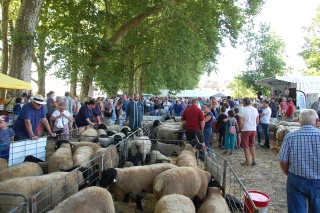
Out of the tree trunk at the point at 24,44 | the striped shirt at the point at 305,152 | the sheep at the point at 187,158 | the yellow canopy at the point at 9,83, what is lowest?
the sheep at the point at 187,158

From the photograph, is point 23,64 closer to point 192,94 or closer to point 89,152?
point 89,152

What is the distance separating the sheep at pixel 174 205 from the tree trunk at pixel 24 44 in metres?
9.29

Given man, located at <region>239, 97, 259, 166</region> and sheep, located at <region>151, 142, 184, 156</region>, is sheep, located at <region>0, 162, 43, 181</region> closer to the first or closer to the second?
sheep, located at <region>151, 142, 184, 156</region>

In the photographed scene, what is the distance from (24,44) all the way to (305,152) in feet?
34.7

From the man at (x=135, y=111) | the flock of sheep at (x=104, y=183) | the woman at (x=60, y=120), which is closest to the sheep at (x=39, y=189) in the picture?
the flock of sheep at (x=104, y=183)

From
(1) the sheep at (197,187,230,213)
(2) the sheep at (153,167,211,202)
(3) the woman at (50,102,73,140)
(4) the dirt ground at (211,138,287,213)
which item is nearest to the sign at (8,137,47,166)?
(3) the woman at (50,102,73,140)

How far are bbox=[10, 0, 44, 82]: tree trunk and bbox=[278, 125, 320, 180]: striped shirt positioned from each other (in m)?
10.2

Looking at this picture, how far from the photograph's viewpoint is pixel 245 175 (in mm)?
6578

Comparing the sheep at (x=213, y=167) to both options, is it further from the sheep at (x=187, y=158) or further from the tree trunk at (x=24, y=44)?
the tree trunk at (x=24, y=44)

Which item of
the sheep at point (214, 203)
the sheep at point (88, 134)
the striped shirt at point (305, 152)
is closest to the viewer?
the striped shirt at point (305, 152)

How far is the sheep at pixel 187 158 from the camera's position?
488cm

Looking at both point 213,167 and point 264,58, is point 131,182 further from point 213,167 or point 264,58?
point 264,58

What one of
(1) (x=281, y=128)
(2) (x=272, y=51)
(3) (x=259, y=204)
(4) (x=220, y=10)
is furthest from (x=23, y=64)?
(2) (x=272, y=51)

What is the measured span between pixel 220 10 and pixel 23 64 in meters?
12.7
